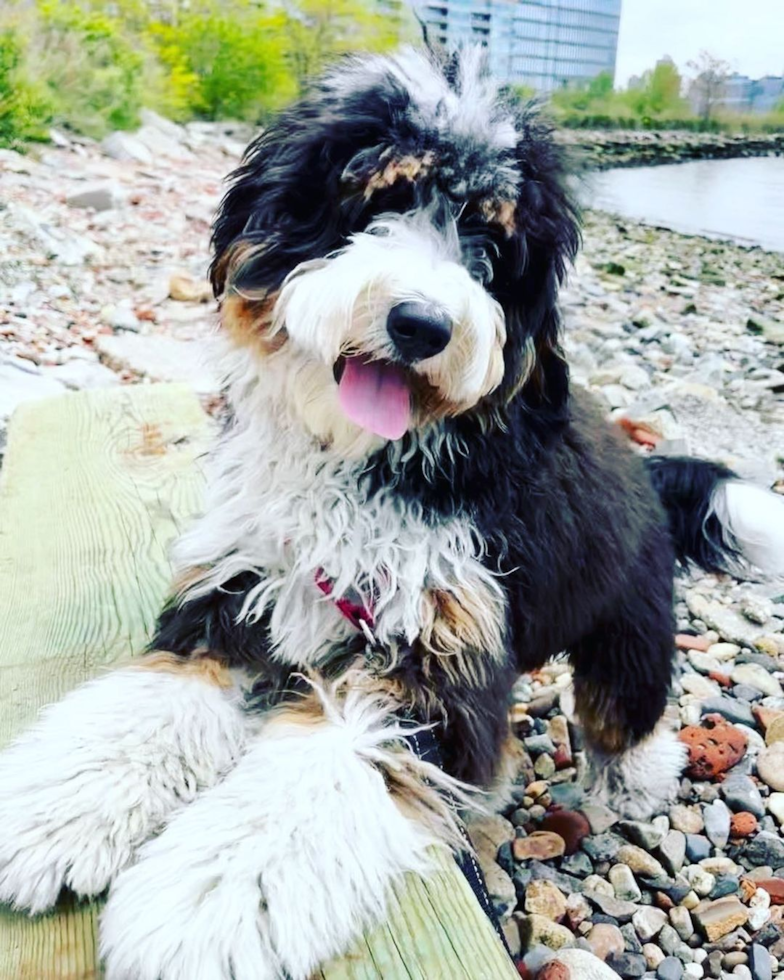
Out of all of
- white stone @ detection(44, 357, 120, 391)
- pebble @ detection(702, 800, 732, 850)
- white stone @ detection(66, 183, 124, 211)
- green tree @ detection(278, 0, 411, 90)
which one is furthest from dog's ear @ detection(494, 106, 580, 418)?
white stone @ detection(66, 183, 124, 211)

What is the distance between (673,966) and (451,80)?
6.41 ft

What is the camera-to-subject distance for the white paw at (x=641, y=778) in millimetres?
2549

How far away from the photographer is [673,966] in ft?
7.14

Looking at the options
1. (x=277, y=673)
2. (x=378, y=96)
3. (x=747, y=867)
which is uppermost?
(x=378, y=96)

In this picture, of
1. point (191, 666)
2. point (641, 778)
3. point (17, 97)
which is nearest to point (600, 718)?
point (641, 778)

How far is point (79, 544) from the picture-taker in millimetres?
2500

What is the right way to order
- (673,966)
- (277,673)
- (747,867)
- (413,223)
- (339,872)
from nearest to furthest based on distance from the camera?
(339,872), (413,223), (277,673), (673,966), (747,867)

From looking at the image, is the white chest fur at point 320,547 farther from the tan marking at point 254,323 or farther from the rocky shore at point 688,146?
the rocky shore at point 688,146

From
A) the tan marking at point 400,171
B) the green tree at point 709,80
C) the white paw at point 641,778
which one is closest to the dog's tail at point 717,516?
the white paw at point 641,778

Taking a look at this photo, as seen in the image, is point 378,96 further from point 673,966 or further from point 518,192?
point 673,966

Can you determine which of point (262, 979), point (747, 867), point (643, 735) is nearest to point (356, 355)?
point (262, 979)

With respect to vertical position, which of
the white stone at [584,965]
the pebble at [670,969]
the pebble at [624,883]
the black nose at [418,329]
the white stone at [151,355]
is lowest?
the pebble at [624,883]

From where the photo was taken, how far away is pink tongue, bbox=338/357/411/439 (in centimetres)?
169

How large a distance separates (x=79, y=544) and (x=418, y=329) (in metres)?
1.34
